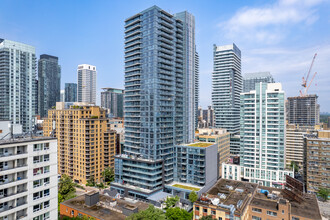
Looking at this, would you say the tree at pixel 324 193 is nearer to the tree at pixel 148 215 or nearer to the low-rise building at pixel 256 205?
the low-rise building at pixel 256 205

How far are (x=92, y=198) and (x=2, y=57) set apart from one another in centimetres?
17143

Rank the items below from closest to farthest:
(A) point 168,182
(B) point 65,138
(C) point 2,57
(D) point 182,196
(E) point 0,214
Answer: (E) point 0,214, (D) point 182,196, (A) point 168,182, (B) point 65,138, (C) point 2,57

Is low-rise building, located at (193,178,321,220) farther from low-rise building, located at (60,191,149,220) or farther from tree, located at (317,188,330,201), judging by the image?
low-rise building, located at (60,191,149,220)

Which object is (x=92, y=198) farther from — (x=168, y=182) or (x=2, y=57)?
(x=2, y=57)

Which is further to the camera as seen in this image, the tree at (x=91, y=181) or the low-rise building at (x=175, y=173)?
the tree at (x=91, y=181)

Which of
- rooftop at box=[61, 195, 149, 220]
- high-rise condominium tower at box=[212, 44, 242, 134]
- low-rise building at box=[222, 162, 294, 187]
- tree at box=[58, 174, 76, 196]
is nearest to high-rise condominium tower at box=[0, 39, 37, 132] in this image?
tree at box=[58, 174, 76, 196]

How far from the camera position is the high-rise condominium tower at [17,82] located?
567ft

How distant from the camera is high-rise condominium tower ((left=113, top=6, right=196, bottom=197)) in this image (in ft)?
313

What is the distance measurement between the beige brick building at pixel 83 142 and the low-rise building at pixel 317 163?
109m

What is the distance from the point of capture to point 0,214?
33594 millimetres

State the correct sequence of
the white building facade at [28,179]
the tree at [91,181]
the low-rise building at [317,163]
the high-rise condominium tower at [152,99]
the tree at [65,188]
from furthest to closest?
the tree at [91,181] → the low-rise building at [317,163] → the high-rise condominium tower at [152,99] → the tree at [65,188] → the white building facade at [28,179]

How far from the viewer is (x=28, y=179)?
37.7 m

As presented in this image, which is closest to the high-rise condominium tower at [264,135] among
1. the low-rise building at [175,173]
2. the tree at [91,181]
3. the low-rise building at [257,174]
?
the low-rise building at [257,174]

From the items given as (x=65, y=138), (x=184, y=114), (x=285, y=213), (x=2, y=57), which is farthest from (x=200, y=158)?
(x=2, y=57)
